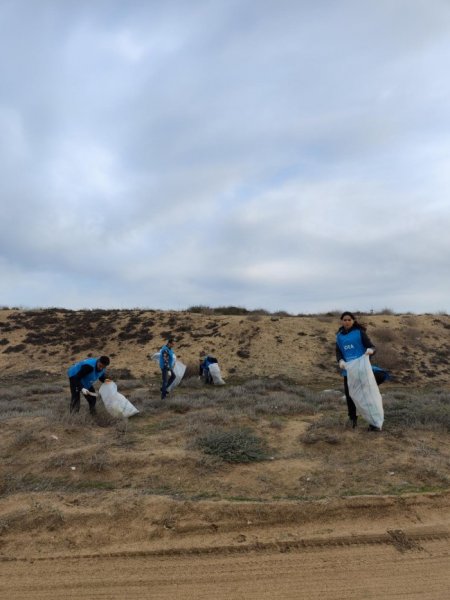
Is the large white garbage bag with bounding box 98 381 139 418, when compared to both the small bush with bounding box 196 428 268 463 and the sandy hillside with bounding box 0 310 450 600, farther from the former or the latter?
the small bush with bounding box 196 428 268 463

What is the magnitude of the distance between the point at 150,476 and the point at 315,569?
2455 mm

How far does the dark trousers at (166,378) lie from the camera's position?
37.4 ft

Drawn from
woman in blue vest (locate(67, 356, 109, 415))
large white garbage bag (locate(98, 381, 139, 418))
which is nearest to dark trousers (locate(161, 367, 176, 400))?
large white garbage bag (locate(98, 381, 139, 418))

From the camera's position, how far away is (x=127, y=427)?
779 centimetres

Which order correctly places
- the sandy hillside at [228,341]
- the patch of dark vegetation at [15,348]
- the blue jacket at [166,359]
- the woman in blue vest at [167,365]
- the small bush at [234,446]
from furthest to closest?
1. the patch of dark vegetation at [15,348]
2. the sandy hillside at [228,341]
3. the blue jacket at [166,359]
4. the woman in blue vest at [167,365]
5. the small bush at [234,446]

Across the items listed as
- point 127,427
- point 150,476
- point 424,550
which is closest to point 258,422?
point 127,427

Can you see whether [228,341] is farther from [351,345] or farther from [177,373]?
[351,345]

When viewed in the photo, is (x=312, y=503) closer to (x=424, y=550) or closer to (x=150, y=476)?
(x=424, y=550)

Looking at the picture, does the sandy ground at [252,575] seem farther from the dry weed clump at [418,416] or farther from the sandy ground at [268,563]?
the dry weed clump at [418,416]

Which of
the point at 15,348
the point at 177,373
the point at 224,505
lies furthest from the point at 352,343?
the point at 15,348

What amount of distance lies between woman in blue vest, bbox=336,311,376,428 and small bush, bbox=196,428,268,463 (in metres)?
1.52

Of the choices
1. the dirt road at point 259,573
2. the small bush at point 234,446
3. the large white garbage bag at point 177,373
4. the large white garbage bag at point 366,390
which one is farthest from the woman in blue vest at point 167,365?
the dirt road at point 259,573

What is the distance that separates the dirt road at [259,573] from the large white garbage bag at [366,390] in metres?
2.72

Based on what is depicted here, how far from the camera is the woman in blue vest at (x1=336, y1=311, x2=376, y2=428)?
6.92 metres
